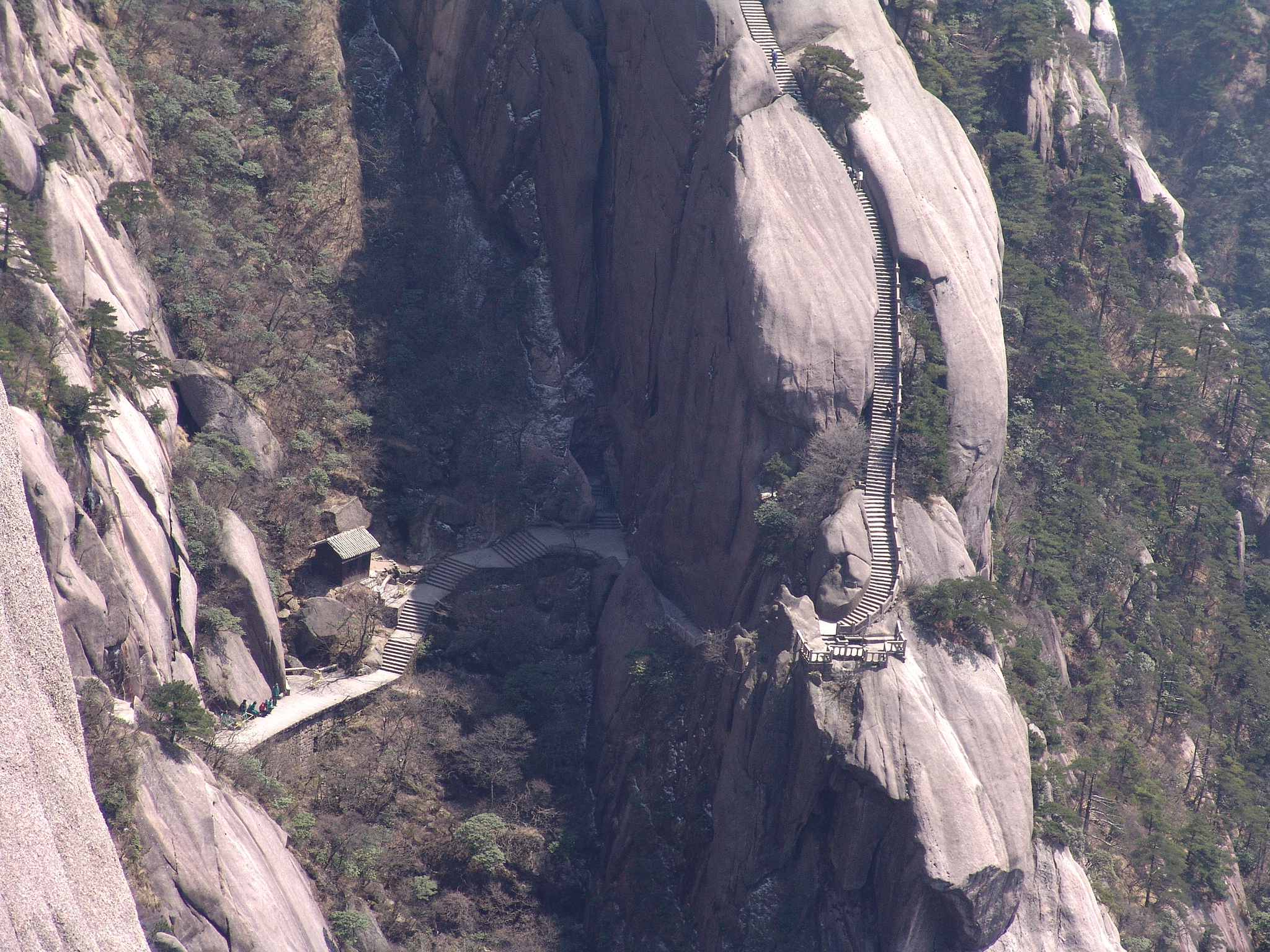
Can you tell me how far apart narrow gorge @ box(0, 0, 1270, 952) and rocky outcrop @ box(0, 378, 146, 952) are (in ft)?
0.50

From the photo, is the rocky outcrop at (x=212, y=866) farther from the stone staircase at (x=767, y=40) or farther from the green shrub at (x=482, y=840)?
the stone staircase at (x=767, y=40)

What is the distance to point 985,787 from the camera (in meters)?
39.7

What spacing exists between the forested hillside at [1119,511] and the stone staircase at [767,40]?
12.3 meters

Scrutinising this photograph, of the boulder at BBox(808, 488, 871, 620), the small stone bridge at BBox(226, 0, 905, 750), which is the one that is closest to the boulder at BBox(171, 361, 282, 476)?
the small stone bridge at BBox(226, 0, 905, 750)

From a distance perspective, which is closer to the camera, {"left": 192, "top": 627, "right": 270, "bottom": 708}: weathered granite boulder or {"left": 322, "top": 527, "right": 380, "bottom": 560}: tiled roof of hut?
{"left": 192, "top": 627, "right": 270, "bottom": 708}: weathered granite boulder

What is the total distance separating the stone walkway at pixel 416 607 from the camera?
43.8 m

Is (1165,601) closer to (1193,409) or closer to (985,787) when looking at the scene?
(1193,409)

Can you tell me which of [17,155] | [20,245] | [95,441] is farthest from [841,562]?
[17,155]

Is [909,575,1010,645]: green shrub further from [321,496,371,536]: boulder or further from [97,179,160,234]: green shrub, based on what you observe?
[97,179,160,234]: green shrub

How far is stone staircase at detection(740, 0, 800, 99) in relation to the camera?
54.2m

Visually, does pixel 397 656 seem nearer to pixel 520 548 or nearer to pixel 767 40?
pixel 520 548

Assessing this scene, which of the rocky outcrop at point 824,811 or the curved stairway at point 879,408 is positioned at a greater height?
the curved stairway at point 879,408

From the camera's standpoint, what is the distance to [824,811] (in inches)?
1597

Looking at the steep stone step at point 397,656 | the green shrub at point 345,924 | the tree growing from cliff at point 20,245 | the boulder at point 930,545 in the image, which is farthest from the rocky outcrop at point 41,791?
the boulder at point 930,545
